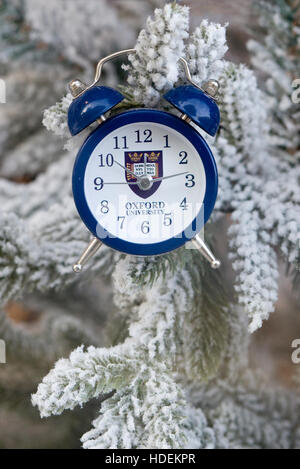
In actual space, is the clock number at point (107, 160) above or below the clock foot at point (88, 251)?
above

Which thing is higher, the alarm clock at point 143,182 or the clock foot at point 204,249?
the alarm clock at point 143,182

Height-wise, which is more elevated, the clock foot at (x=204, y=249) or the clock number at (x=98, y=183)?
the clock number at (x=98, y=183)

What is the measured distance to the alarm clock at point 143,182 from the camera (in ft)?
1.10

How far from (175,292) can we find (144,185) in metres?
0.09

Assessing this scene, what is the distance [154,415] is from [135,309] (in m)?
0.12

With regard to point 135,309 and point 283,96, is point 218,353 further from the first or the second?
point 283,96

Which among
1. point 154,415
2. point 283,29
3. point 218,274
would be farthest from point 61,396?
point 283,29

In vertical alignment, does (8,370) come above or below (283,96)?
below

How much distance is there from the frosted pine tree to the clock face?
2 centimetres

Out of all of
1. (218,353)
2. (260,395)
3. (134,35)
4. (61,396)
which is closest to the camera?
(61,396)

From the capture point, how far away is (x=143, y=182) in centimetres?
34

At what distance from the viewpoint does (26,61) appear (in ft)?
1.95

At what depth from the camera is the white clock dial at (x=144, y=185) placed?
0.34 metres

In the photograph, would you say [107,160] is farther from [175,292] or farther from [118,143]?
[175,292]
